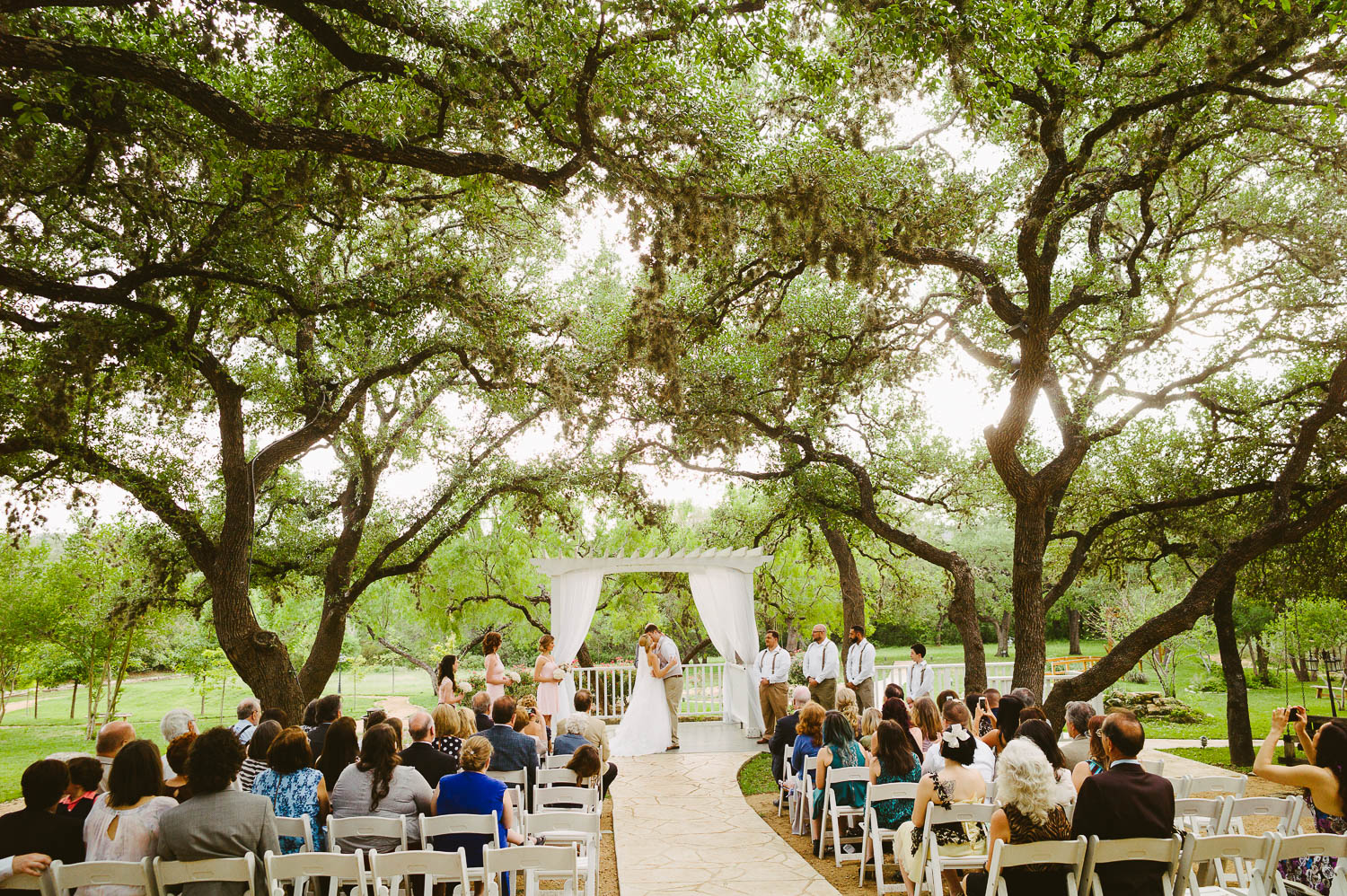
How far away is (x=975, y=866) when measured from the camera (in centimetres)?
443

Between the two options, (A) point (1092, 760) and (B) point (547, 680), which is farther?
(B) point (547, 680)

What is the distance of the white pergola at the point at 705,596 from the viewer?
1253cm

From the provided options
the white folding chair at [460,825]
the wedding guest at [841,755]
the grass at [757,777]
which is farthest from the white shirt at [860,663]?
the white folding chair at [460,825]

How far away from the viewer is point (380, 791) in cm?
443

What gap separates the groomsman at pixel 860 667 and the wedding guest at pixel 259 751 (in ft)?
24.1

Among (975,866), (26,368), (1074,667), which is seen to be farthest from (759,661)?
(1074,667)

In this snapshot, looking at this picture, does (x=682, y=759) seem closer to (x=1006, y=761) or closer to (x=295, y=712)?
(x=295, y=712)

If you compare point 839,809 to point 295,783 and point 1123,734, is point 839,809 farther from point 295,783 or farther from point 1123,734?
point 295,783

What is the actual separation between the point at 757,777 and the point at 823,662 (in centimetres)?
185

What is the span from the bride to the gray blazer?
26.8 feet

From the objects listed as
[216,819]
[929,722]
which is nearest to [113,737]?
[216,819]

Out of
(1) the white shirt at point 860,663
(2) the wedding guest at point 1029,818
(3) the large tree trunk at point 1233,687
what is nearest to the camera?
(2) the wedding guest at point 1029,818

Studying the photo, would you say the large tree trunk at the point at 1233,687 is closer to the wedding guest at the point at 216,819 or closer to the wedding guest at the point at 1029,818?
the wedding guest at the point at 1029,818

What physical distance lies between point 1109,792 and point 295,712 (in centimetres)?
881
